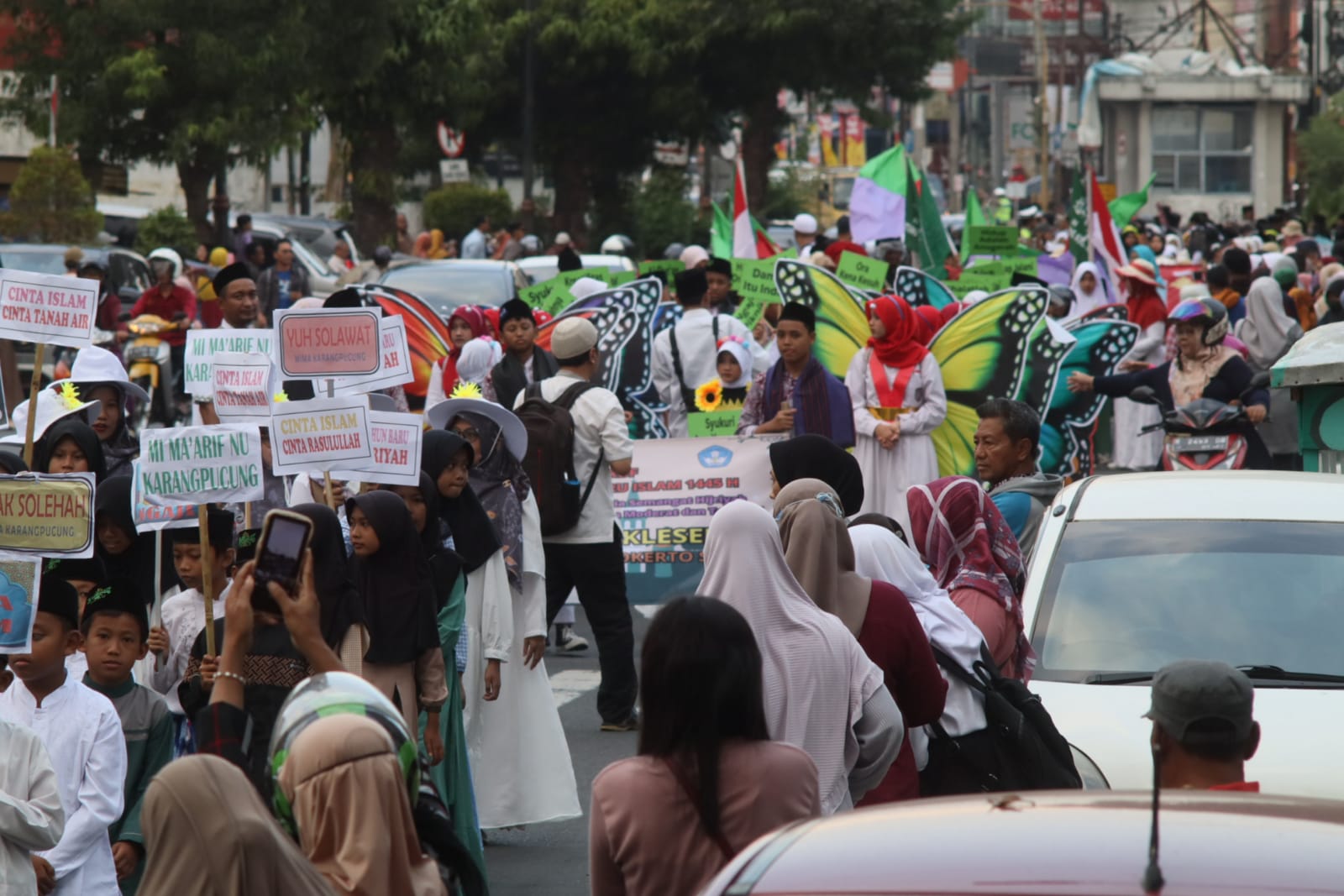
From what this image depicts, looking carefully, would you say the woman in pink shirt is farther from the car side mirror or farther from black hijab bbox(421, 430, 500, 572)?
the car side mirror

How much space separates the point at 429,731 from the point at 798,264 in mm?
7276

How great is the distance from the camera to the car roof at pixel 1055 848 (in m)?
2.58

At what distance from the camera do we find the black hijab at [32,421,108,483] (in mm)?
7898

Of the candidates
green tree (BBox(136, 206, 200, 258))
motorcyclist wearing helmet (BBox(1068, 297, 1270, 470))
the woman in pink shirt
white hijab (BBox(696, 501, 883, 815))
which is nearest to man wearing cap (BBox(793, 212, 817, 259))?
green tree (BBox(136, 206, 200, 258))

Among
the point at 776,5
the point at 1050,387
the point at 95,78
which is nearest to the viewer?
the point at 1050,387

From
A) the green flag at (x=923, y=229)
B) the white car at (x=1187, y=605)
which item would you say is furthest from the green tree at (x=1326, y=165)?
the white car at (x=1187, y=605)

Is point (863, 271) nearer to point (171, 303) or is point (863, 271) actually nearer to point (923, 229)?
point (923, 229)

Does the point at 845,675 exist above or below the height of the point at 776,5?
below

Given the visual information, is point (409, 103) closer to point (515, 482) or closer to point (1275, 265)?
point (1275, 265)

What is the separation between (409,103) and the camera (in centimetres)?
3566

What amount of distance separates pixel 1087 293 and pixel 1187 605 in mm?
14297

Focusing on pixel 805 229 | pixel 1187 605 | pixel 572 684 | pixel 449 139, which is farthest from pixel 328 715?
pixel 449 139

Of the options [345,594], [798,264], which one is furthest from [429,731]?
[798,264]

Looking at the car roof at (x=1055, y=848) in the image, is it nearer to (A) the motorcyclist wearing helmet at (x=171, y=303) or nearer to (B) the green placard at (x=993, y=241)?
(A) the motorcyclist wearing helmet at (x=171, y=303)
